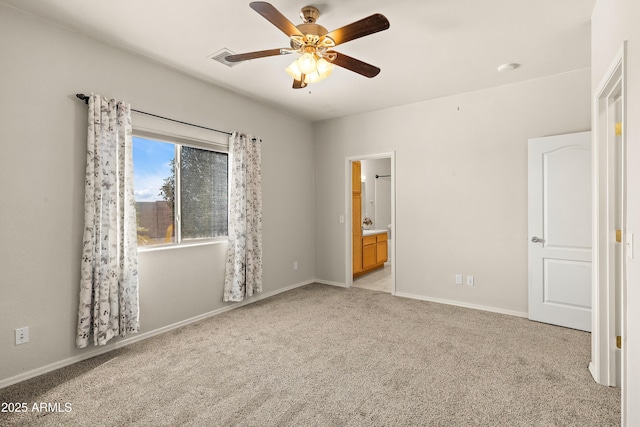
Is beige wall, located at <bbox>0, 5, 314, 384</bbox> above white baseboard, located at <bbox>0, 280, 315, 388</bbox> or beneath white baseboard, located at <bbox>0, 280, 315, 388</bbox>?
above

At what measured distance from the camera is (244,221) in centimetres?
397

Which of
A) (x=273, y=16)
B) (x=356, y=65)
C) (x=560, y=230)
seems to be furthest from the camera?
(x=560, y=230)

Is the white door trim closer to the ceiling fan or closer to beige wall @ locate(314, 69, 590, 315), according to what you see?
beige wall @ locate(314, 69, 590, 315)

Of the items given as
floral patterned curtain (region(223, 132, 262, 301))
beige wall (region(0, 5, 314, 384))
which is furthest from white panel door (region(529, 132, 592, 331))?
beige wall (region(0, 5, 314, 384))

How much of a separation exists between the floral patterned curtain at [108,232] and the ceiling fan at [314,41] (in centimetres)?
130

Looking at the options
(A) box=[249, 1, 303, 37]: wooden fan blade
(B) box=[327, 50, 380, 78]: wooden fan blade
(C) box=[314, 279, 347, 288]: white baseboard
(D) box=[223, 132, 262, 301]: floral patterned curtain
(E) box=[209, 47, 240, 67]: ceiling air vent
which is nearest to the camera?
(A) box=[249, 1, 303, 37]: wooden fan blade

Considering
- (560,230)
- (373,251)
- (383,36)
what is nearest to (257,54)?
(383,36)

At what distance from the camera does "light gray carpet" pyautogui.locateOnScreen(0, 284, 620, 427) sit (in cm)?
191

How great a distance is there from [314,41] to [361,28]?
39 cm

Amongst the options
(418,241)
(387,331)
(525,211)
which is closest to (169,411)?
(387,331)

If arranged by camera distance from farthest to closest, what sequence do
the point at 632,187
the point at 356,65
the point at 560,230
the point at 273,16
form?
the point at 560,230, the point at 356,65, the point at 273,16, the point at 632,187

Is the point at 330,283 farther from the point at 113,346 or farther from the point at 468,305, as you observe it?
the point at 113,346

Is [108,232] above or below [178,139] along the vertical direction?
below

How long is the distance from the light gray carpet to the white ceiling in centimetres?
272
